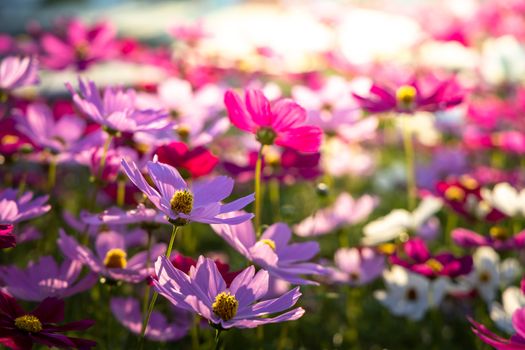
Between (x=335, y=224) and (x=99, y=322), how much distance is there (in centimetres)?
57

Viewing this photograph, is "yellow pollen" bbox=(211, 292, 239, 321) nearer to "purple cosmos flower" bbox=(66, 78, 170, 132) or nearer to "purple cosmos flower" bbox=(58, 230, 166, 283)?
"purple cosmos flower" bbox=(58, 230, 166, 283)

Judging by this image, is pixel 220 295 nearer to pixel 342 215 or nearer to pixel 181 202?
pixel 181 202

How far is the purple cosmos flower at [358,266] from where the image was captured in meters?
1.57

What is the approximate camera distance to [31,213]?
3.57 feet

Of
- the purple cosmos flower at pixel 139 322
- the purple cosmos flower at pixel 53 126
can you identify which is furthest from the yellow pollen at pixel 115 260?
the purple cosmos flower at pixel 53 126

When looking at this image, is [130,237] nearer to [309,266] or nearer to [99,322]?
[99,322]

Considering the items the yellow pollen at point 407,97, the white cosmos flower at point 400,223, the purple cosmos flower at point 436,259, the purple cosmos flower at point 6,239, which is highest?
the purple cosmos flower at point 6,239

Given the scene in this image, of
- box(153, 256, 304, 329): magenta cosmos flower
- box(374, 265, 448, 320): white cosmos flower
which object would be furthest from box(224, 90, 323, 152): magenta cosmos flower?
box(374, 265, 448, 320): white cosmos flower

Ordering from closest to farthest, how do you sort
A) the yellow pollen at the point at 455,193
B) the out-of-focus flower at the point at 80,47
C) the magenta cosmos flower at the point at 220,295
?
the magenta cosmos flower at the point at 220,295 → the yellow pollen at the point at 455,193 → the out-of-focus flower at the point at 80,47

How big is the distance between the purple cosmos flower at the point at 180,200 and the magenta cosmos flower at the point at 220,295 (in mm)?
60

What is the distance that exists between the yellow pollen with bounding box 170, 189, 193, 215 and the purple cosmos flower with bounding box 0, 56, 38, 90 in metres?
0.55

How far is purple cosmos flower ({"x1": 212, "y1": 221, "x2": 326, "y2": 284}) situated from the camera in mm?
1030

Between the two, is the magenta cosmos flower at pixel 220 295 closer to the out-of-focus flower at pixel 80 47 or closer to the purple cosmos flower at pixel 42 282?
the purple cosmos flower at pixel 42 282

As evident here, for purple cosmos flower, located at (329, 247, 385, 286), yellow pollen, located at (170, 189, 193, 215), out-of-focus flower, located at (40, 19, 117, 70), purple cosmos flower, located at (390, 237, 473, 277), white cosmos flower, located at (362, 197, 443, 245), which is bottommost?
purple cosmos flower, located at (329, 247, 385, 286)
